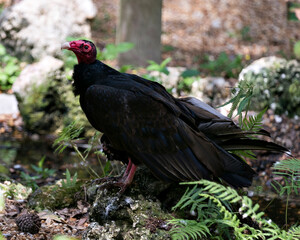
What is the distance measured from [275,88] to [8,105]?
4.19 m

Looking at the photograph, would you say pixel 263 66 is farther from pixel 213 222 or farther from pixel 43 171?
pixel 213 222

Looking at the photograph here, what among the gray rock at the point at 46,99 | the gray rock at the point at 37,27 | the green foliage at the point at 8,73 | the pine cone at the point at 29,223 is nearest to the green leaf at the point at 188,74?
the gray rock at the point at 46,99

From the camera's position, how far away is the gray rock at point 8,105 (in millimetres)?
7367

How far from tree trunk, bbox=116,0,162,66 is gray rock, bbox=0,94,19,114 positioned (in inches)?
83.9

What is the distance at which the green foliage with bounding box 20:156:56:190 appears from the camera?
4793mm

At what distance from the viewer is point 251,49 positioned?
10.5 m

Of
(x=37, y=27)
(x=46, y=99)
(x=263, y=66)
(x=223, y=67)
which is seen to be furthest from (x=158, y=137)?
(x=37, y=27)

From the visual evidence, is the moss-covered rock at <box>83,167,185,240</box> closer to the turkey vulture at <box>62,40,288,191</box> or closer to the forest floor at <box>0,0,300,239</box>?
the turkey vulture at <box>62,40,288,191</box>

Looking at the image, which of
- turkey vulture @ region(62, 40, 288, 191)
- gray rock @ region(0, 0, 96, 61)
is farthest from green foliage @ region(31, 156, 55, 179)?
gray rock @ region(0, 0, 96, 61)

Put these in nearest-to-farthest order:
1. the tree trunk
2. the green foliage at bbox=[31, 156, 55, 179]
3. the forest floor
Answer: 1. the forest floor
2. the green foliage at bbox=[31, 156, 55, 179]
3. the tree trunk

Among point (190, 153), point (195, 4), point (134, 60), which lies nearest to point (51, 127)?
point (134, 60)

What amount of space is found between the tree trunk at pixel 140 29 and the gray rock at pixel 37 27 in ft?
3.25

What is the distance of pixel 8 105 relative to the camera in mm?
7422

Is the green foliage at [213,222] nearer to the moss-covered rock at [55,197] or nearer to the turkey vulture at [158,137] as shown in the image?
the turkey vulture at [158,137]
